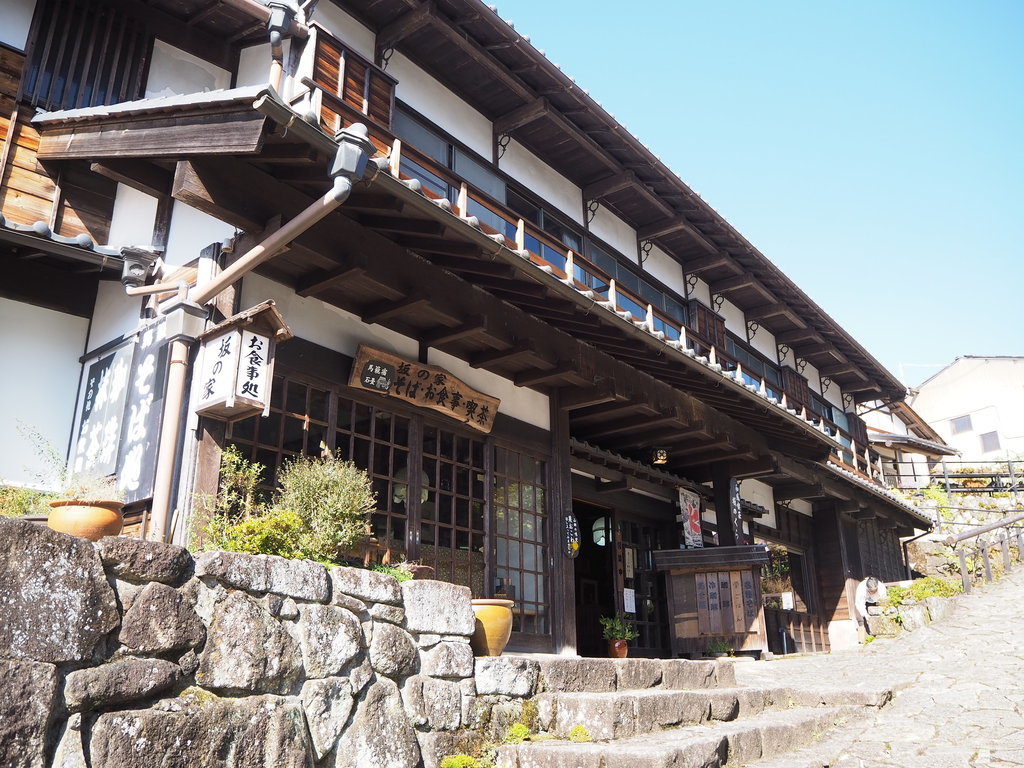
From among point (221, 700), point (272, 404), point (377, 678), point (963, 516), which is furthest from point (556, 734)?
point (963, 516)

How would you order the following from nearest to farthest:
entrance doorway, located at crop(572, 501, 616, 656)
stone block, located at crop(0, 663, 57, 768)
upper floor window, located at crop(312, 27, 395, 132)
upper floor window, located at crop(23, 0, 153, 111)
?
stone block, located at crop(0, 663, 57, 768) → upper floor window, located at crop(312, 27, 395, 132) → upper floor window, located at crop(23, 0, 153, 111) → entrance doorway, located at crop(572, 501, 616, 656)

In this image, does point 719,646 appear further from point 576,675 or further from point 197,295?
point 197,295

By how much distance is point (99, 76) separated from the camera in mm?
9719

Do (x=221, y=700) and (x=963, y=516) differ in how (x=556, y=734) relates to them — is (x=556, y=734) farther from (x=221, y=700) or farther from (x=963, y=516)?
(x=963, y=516)

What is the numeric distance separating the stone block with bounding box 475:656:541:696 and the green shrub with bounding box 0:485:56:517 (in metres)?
3.94

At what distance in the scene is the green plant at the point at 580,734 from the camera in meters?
6.93

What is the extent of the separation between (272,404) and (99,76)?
481 cm

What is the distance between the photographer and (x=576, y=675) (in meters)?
7.77

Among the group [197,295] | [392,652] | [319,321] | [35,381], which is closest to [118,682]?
[392,652]

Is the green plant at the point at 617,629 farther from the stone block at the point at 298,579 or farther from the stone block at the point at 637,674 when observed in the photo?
the stone block at the point at 298,579

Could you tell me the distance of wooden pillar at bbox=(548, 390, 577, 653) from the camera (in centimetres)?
1063

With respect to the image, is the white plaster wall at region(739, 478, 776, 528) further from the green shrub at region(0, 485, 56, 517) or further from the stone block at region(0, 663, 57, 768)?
the stone block at region(0, 663, 57, 768)

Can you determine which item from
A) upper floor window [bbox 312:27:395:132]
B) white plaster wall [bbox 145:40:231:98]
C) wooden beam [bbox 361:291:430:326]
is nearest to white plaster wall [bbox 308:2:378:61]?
upper floor window [bbox 312:27:395:132]

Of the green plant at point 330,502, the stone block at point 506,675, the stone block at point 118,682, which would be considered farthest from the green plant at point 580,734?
the stone block at point 118,682
